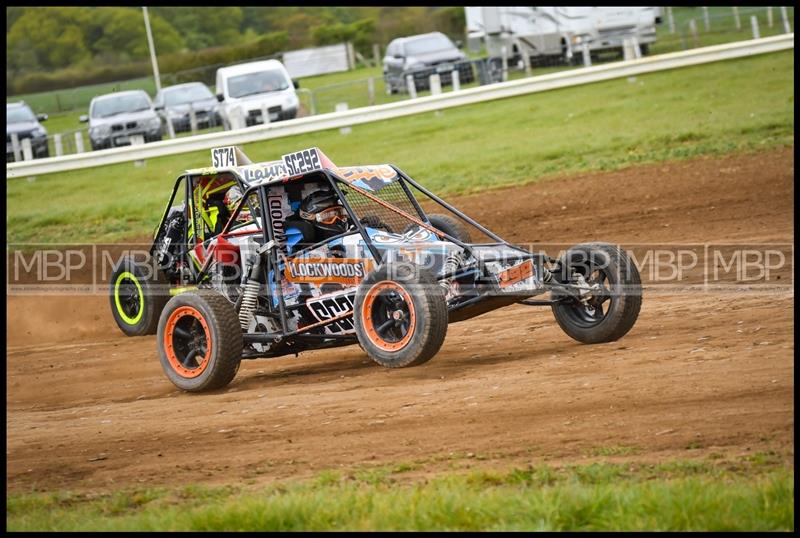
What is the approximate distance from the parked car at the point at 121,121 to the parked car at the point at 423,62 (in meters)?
6.64

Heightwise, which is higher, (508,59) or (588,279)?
(508,59)

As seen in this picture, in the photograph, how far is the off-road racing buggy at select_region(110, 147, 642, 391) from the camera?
8.00 metres

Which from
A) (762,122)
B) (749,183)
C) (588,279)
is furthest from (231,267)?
(762,122)

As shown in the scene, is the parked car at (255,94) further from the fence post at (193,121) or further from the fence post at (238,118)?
the fence post at (193,121)

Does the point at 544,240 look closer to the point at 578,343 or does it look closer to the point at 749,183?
the point at 749,183

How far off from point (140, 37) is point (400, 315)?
49.0 metres

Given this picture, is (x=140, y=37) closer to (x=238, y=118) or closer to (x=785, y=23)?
(x=238, y=118)

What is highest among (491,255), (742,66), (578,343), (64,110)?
(64,110)

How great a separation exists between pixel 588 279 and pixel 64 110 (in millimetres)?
31678

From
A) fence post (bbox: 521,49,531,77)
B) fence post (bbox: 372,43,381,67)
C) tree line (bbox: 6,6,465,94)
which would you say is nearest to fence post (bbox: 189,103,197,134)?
fence post (bbox: 521,49,531,77)

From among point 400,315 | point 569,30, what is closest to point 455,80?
point 569,30

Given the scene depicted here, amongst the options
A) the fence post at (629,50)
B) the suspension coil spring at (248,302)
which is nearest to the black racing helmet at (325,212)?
the suspension coil spring at (248,302)

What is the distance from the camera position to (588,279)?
832cm

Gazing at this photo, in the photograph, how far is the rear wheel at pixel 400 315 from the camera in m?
7.69
